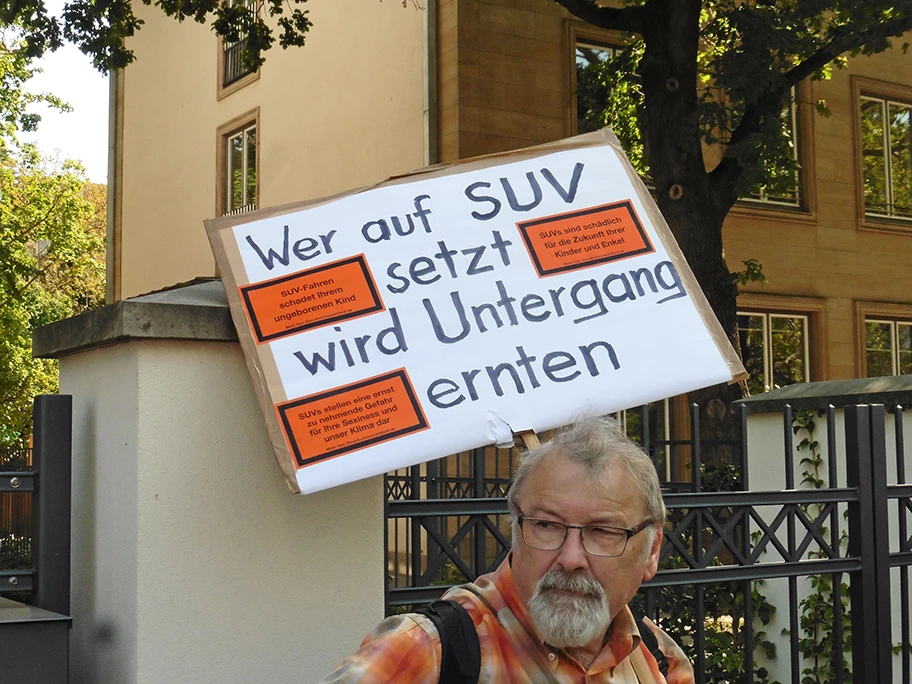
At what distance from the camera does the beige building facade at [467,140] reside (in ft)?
50.4

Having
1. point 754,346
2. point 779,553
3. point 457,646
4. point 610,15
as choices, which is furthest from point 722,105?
point 457,646

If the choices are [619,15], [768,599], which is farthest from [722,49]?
[768,599]

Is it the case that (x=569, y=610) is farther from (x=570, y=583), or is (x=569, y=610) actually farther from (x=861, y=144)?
(x=861, y=144)

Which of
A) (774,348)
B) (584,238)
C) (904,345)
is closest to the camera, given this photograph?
(584,238)

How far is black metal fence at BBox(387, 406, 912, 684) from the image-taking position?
3.67m

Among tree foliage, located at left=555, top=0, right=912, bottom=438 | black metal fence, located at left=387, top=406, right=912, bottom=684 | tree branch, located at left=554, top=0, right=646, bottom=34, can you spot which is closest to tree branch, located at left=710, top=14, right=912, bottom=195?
tree foliage, located at left=555, top=0, right=912, bottom=438

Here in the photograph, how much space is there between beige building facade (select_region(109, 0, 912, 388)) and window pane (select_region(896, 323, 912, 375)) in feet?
0.11

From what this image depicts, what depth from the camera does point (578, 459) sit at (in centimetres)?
262

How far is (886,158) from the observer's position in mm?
19391

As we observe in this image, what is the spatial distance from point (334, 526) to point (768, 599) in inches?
150

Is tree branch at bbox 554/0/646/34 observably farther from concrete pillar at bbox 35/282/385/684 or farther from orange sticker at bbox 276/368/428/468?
orange sticker at bbox 276/368/428/468

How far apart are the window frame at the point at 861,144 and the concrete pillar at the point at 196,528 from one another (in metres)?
17.0

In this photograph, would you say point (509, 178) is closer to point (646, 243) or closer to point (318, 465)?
point (646, 243)

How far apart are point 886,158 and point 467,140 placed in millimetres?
8433
